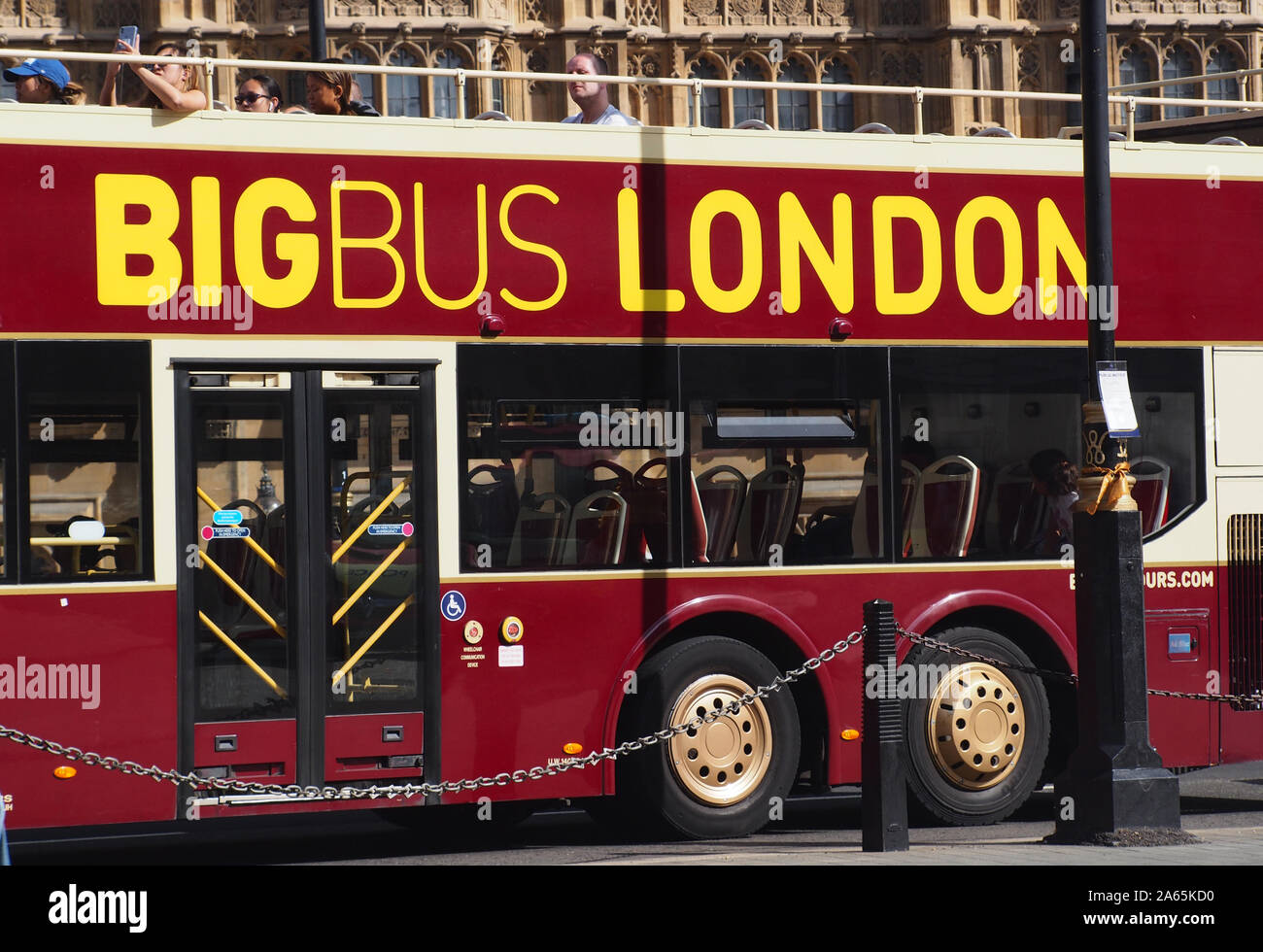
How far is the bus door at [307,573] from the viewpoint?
900cm

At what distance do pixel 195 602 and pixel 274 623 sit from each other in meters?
0.40

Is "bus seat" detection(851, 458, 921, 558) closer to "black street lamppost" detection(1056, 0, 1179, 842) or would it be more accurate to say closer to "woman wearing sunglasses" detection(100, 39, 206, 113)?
"black street lamppost" detection(1056, 0, 1179, 842)

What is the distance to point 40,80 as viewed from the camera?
368 inches

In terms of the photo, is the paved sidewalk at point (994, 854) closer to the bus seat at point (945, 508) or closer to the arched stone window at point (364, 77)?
the bus seat at point (945, 508)

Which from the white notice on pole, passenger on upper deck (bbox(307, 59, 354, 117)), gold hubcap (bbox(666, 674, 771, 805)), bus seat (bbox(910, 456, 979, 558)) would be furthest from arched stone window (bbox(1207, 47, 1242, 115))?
passenger on upper deck (bbox(307, 59, 354, 117))

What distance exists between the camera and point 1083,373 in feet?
35.2

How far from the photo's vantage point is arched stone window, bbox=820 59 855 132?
1905 inches

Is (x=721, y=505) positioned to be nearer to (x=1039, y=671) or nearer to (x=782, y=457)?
(x=782, y=457)

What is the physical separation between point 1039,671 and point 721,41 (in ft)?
134

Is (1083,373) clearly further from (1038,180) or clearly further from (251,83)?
(251,83)
